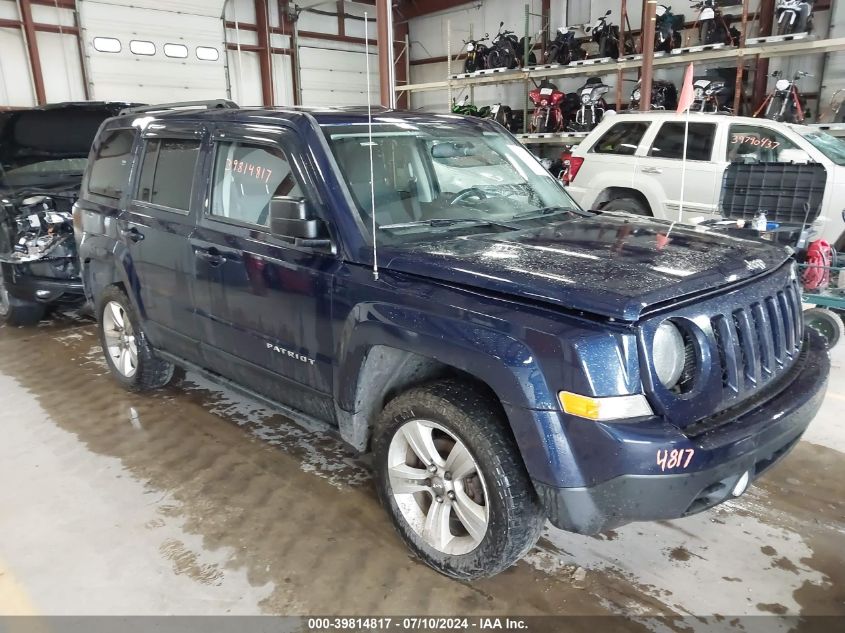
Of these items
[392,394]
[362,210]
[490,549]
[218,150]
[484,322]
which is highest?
[218,150]

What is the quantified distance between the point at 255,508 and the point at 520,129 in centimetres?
1345

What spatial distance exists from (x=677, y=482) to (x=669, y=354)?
0.41 metres

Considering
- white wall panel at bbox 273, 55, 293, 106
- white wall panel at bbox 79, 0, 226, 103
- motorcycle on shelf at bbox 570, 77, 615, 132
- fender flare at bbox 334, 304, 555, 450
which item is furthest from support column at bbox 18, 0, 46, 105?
fender flare at bbox 334, 304, 555, 450

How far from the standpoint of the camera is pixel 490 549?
232 centimetres

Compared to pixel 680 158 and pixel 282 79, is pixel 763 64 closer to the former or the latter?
pixel 680 158

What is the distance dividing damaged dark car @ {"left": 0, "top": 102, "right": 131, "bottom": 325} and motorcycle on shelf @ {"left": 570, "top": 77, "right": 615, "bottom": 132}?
28.6ft

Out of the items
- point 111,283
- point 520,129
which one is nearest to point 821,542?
point 111,283

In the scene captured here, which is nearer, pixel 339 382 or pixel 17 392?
pixel 339 382

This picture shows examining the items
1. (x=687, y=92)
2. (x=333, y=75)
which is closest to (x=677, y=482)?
(x=687, y=92)

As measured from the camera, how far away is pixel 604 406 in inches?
76.9

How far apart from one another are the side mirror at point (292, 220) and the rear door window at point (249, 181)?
0.26 meters

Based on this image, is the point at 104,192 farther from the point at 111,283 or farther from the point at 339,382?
the point at 339,382

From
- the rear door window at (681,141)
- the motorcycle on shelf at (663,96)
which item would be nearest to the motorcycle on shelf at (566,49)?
the motorcycle on shelf at (663,96)

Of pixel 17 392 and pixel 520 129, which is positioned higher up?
pixel 520 129
